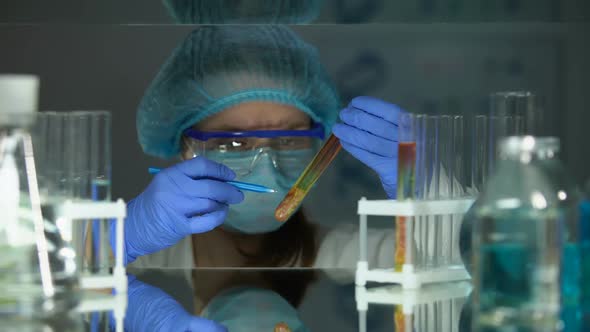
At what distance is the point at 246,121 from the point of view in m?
2.77

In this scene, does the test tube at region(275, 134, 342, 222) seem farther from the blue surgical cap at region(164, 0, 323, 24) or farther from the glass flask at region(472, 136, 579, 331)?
the glass flask at region(472, 136, 579, 331)

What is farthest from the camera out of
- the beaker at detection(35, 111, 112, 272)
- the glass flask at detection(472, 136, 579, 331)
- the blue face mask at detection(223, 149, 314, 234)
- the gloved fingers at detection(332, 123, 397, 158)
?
the blue face mask at detection(223, 149, 314, 234)

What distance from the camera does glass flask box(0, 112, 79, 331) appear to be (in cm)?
133

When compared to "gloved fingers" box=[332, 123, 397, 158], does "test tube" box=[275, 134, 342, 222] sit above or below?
below

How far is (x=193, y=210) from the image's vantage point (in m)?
2.41

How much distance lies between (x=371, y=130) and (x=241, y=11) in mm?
497

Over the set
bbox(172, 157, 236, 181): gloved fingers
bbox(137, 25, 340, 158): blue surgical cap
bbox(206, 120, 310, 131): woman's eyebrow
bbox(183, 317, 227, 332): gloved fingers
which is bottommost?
bbox(183, 317, 227, 332): gloved fingers

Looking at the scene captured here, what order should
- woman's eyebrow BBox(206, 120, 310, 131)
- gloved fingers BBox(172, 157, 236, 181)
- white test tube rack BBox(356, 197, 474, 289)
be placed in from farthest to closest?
woman's eyebrow BBox(206, 120, 310, 131), gloved fingers BBox(172, 157, 236, 181), white test tube rack BBox(356, 197, 474, 289)

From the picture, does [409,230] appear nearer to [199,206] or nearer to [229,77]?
[199,206]

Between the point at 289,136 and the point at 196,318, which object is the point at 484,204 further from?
the point at 289,136

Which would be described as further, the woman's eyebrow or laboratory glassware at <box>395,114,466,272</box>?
the woman's eyebrow

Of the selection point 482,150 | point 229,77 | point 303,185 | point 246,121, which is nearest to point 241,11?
point 229,77

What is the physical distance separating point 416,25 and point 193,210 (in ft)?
3.39

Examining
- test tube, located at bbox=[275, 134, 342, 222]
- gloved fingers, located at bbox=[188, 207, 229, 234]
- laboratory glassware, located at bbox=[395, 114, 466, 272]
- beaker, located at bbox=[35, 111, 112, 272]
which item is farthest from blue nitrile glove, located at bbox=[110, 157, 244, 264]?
laboratory glassware, located at bbox=[395, 114, 466, 272]
